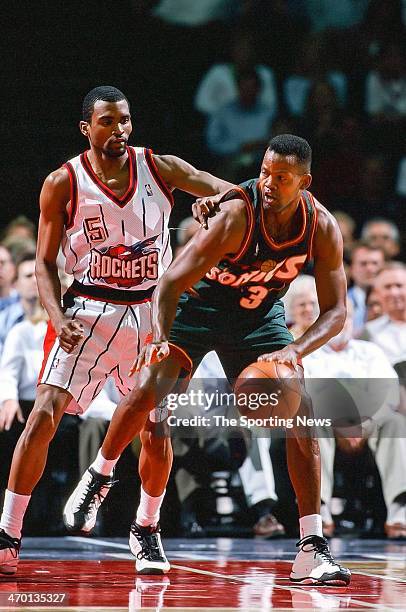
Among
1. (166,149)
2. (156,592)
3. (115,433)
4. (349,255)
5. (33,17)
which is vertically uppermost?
(33,17)

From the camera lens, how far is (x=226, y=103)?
8609 mm

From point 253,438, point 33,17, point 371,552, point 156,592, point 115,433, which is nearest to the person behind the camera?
point 156,592

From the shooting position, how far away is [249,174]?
27.6ft

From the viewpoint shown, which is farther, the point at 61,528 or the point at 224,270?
the point at 61,528

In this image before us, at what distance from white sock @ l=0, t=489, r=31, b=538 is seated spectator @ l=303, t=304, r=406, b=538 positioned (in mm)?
2462

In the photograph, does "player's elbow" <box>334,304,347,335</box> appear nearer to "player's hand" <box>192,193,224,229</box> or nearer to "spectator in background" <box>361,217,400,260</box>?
"player's hand" <box>192,193,224,229</box>

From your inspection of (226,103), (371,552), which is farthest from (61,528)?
(226,103)

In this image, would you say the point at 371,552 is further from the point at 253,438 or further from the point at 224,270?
the point at 224,270

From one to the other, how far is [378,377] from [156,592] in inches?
120

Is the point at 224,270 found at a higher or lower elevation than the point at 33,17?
lower

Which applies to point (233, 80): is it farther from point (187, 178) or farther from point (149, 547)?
point (149, 547)

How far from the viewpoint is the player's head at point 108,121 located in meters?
4.77

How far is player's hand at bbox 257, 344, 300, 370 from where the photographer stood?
14.4 ft

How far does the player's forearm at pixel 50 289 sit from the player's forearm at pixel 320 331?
3.18ft
